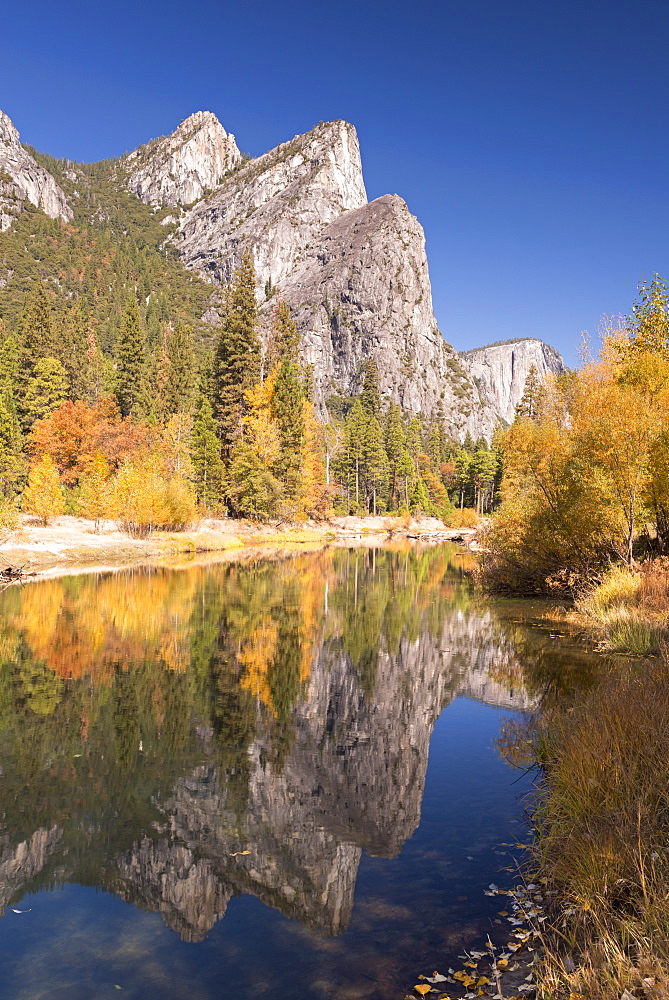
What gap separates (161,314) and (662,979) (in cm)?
16653

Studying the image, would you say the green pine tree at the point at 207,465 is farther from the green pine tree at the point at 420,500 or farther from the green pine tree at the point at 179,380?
the green pine tree at the point at 420,500

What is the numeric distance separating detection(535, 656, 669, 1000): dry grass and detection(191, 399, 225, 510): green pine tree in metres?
55.7

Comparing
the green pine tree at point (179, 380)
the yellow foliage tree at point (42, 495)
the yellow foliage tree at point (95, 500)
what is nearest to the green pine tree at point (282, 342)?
the green pine tree at point (179, 380)

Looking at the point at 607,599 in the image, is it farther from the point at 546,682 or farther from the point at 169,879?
the point at 169,879

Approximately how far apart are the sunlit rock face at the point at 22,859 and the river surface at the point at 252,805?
25 mm

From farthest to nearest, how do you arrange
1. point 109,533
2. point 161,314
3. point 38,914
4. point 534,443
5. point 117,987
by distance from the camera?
point 161,314, point 109,533, point 534,443, point 38,914, point 117,987

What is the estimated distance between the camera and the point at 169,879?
6973 mm

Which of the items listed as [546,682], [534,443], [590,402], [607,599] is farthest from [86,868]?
[534,443]

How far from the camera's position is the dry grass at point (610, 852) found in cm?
430

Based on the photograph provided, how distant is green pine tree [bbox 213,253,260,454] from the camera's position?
66000 mm

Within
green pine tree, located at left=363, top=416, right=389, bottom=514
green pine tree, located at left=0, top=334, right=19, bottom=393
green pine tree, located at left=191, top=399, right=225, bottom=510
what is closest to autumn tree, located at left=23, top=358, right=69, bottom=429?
green pine tree, located at left=0, top=334, right=19, bottom=393

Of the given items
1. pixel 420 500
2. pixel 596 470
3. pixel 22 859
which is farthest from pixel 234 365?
pixel 22 859

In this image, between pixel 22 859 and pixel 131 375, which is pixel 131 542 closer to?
pixel 22 859

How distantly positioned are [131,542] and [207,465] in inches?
799
